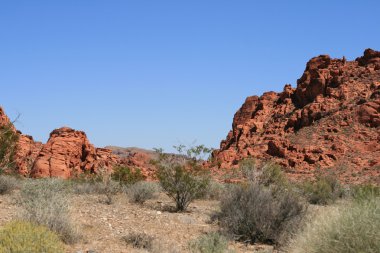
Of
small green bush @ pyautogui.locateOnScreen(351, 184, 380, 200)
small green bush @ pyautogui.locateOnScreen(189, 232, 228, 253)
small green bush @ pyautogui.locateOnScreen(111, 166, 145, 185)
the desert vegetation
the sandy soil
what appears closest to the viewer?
the desert vegetation

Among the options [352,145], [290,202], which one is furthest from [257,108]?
[290,202]

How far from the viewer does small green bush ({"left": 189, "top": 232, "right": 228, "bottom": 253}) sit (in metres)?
8.66

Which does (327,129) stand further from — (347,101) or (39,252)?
(39,252)

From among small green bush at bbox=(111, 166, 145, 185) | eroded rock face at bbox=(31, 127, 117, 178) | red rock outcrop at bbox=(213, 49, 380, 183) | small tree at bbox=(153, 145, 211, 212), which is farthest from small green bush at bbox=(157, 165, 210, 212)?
eroded rock face at bbox=(31, 127, 117, 178)

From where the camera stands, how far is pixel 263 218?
35.9 ft

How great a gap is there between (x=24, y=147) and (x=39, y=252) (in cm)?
3842

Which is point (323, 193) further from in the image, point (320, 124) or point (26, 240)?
point (320, 124)

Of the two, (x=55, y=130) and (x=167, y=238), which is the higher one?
(x=55, y=130)

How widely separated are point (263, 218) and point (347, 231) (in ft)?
15.4

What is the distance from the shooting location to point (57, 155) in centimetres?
3812

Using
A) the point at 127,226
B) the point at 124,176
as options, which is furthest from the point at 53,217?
the point at 124,176

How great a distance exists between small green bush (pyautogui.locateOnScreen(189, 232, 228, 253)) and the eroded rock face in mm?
26492

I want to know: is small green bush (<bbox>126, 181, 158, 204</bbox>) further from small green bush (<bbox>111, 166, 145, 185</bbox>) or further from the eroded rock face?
the eroded rock face

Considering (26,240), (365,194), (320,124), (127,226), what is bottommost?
(127,226)
